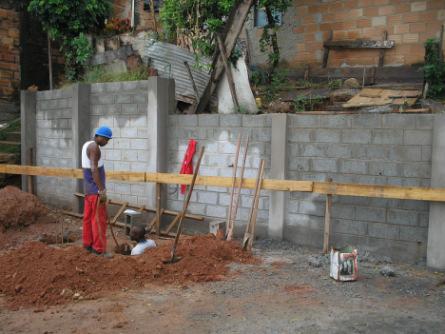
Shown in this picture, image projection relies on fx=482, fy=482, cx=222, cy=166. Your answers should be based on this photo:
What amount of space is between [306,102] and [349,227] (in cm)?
284

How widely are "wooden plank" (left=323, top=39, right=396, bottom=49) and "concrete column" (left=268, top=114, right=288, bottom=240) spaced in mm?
4484

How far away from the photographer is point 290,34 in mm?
11516

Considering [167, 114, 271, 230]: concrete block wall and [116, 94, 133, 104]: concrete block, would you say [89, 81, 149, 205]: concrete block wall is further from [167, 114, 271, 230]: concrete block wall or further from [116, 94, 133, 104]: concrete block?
[167, 114, 271, 230]: concrete block wall

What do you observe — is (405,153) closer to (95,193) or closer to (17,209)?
(95,193)

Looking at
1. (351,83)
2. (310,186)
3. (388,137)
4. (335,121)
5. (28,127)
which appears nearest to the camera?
(388,137)

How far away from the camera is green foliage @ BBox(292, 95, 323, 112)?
846cm

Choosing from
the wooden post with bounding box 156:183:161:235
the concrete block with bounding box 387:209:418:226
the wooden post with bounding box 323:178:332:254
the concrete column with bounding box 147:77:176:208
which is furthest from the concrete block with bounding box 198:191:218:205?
the concrete block with bounding box 387:209:418:226

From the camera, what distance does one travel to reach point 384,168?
6.36m

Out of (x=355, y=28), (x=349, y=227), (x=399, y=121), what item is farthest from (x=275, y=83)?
(x=349, y=227)

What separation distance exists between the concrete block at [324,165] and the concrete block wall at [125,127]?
3.08 m

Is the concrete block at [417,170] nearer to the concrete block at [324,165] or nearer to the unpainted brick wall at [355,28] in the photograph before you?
the concrete block at [324,165]

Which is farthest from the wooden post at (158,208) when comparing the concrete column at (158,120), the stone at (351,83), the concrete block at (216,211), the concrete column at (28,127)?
the stone at (351,83)

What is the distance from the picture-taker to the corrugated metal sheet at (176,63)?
10359 mm

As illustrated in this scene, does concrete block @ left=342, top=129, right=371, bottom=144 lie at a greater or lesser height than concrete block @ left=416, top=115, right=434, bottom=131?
lesser
